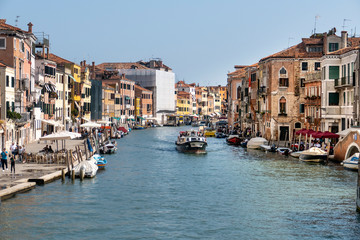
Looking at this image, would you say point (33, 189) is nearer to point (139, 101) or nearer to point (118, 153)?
point (118, 153)

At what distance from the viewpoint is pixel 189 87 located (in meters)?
168

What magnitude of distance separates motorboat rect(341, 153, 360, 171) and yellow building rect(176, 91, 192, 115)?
114 m

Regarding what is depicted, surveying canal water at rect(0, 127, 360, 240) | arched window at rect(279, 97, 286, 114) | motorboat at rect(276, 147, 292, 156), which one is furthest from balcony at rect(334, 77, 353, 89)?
arched window at rect(279, 97, 286, 114)

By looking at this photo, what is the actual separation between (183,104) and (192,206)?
425 feet

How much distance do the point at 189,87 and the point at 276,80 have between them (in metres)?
111

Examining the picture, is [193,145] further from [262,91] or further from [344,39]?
[344,39]

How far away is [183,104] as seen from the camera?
155 m

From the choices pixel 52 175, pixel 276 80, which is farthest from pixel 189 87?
pixel 52 175

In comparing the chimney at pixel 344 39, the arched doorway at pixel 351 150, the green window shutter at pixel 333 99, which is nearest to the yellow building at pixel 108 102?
the chimney at pixel 344 39

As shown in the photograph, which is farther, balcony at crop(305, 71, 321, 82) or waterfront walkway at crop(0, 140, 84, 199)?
balcony at crop(305, 71, 321, 82)

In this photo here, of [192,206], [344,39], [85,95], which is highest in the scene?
[344,39]

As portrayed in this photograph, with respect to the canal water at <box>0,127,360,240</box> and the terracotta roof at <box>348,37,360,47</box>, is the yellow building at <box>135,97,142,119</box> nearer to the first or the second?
the terracotta roof at <box>348,37,360,47</box>

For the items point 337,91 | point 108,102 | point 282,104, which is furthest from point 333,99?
point 108,102

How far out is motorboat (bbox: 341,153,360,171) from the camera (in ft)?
116
